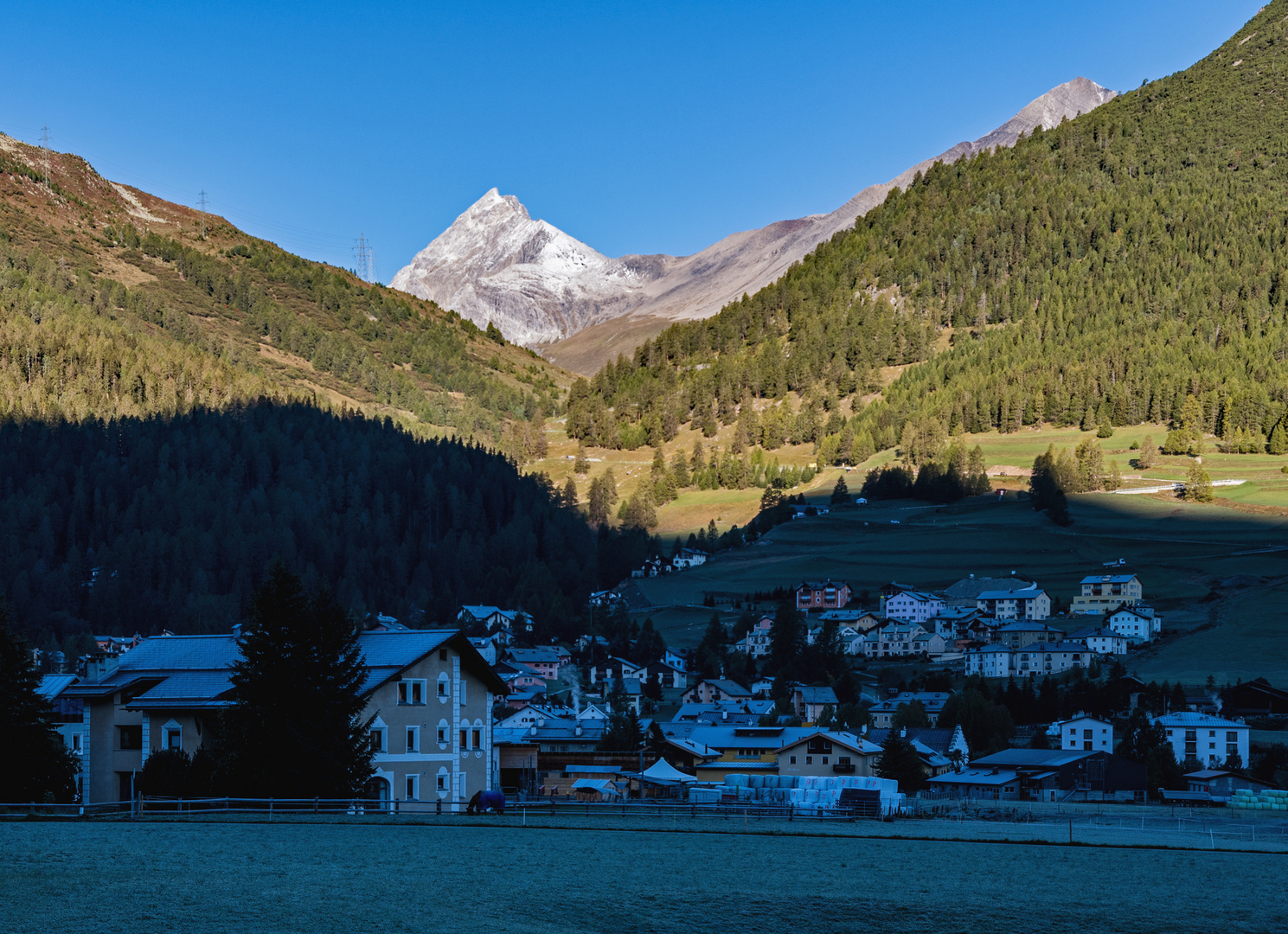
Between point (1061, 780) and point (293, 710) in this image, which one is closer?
point (293, 710)

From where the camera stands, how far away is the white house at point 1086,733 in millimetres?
110875

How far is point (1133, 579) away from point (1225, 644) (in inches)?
1179

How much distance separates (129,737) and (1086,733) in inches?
3203

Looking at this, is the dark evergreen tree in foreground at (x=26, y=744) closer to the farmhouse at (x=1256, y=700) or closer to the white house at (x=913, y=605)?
the farmhouse at (x=1256, y=700)

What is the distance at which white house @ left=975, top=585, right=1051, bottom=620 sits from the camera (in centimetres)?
18050

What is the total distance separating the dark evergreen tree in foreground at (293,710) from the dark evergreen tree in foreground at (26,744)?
24.1 feet

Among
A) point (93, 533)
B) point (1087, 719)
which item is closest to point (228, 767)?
point (1087, 719)

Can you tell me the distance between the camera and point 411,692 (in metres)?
51.7

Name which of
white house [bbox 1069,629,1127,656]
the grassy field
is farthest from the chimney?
white house [bbox 1069,629,1127,656]

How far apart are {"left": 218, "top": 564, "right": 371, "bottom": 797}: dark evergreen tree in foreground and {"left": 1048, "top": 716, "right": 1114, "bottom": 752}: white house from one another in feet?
263

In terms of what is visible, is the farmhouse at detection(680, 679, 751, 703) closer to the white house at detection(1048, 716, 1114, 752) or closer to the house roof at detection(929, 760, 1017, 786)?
the white house at detection(1048, 716, 1114, 752)

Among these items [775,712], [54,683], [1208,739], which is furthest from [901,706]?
[54,683]

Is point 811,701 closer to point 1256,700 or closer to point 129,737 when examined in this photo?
point 1256,700

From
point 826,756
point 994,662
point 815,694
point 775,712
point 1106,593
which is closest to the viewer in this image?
point 826,756
